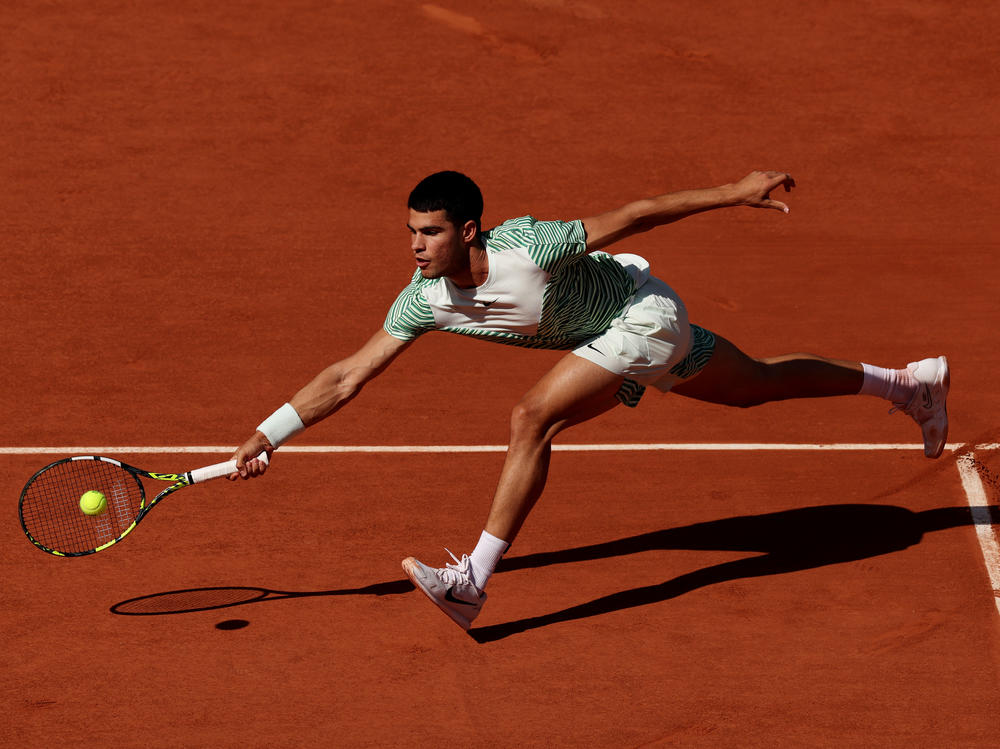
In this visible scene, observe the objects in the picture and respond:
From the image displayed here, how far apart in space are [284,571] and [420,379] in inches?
90.1

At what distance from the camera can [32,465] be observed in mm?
8523

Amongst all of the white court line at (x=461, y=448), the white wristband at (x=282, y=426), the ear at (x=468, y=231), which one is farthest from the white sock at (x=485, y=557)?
the white court line at (x=461, y=448)

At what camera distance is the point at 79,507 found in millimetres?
7586

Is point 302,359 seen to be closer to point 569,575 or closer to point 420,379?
point 420,379

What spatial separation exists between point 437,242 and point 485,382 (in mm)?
3019

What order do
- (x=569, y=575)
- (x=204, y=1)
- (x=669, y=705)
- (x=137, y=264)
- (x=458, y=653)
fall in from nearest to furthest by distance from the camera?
(x=669, y=705)
(x=458, y=653)
(x=569, y=575)
(x=137, y=264)
(x=204, y=1)

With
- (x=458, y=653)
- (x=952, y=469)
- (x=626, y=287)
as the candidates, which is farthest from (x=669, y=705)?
(x=952, y=469)

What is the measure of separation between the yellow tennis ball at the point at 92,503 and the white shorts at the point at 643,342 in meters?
2.24

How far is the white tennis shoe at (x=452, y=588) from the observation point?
21.5 ft

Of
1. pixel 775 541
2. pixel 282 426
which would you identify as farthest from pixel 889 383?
pixel 282 426

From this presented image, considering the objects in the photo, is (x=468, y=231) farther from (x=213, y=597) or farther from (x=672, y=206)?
(x=213, y=597)

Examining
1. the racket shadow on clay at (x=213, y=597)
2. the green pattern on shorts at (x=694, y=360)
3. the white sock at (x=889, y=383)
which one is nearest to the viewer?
the green pattern on shorts at (x=694, y=360)

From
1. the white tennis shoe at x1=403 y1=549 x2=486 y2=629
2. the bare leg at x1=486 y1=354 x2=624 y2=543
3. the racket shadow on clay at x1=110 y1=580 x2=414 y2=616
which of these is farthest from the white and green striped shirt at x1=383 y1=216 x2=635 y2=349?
the racket shadow on clay at x1=110 y1=580 x2=414 y2=616

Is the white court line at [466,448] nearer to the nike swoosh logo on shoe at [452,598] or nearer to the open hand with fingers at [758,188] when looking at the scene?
the nike swoosh logo on shoe at [452,598]
